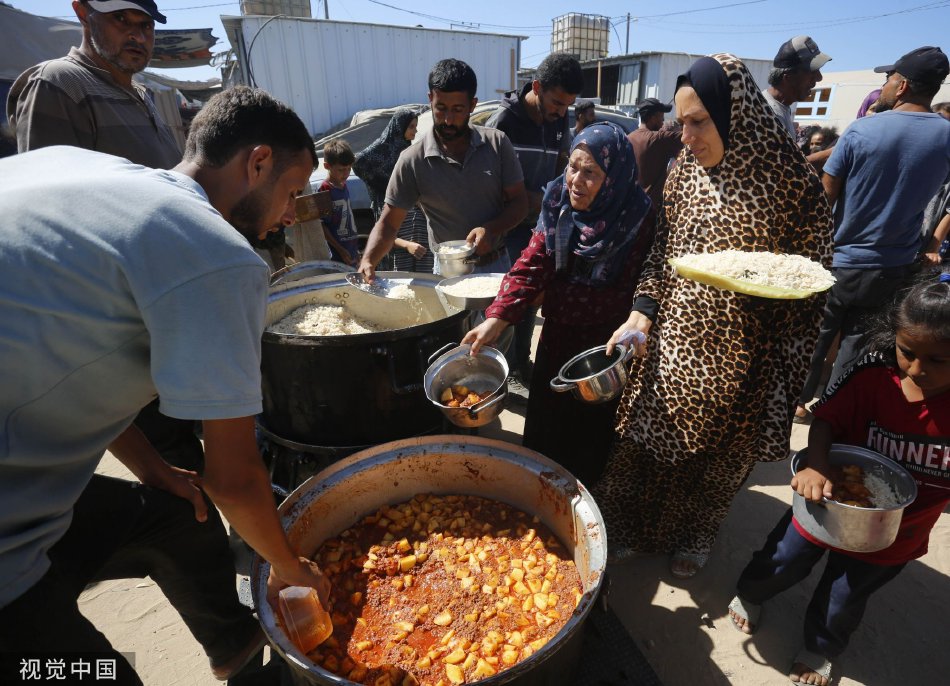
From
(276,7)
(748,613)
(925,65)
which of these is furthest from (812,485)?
(276,7)

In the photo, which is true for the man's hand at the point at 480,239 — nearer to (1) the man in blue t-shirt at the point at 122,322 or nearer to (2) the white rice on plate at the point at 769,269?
(2) the white rice on plate at the point at 769,269

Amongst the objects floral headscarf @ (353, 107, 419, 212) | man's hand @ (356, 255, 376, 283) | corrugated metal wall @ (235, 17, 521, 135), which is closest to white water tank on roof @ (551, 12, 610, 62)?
corrugated metal wall @ (235, 17, 521, 135)

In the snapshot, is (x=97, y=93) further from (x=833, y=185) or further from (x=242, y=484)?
(x=833, y=185)

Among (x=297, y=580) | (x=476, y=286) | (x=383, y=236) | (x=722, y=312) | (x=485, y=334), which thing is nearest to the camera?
(x=297, y=580)

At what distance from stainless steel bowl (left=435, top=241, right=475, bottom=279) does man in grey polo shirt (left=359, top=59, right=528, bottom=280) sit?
A: 13 centimetres

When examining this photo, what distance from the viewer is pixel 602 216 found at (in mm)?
2246

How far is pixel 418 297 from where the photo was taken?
3.38m

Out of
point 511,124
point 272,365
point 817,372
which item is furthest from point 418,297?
point 817,372

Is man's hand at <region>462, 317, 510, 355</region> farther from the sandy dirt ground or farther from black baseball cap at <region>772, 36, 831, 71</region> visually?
black baseball cap at <region>772, 36, 831, 71</region>

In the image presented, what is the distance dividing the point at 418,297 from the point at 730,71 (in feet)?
7.04

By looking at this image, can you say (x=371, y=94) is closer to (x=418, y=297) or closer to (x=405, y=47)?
(x=405, y=47)

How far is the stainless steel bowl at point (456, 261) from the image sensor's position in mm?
3254

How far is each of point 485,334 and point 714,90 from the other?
1315 millimetres

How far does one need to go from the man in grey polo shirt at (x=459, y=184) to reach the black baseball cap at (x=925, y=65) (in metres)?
2.52
